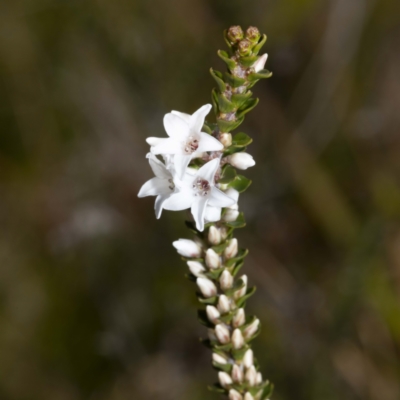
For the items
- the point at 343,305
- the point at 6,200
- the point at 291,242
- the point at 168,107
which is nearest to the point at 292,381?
the point at 343,305

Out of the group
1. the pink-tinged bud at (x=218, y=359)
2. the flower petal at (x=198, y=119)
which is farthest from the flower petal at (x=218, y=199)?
the pink-tinged bud at (x=218, y=359)

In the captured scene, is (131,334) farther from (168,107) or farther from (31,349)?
(168,107)

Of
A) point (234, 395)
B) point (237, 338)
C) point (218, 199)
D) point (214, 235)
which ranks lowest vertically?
point (234, 395)

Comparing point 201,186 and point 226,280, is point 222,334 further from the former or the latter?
point 201,186

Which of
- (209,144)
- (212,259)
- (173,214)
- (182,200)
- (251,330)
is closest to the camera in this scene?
(209,144)

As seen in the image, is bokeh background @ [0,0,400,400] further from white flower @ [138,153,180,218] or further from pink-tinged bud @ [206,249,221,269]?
white flower @ [138,153,180,218]

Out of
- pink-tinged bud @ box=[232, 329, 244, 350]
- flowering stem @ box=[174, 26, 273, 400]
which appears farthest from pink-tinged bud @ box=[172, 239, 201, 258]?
pink-tinged bud @ box=[232, 329, 244, 350]

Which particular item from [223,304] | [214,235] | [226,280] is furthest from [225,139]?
[223,304]
